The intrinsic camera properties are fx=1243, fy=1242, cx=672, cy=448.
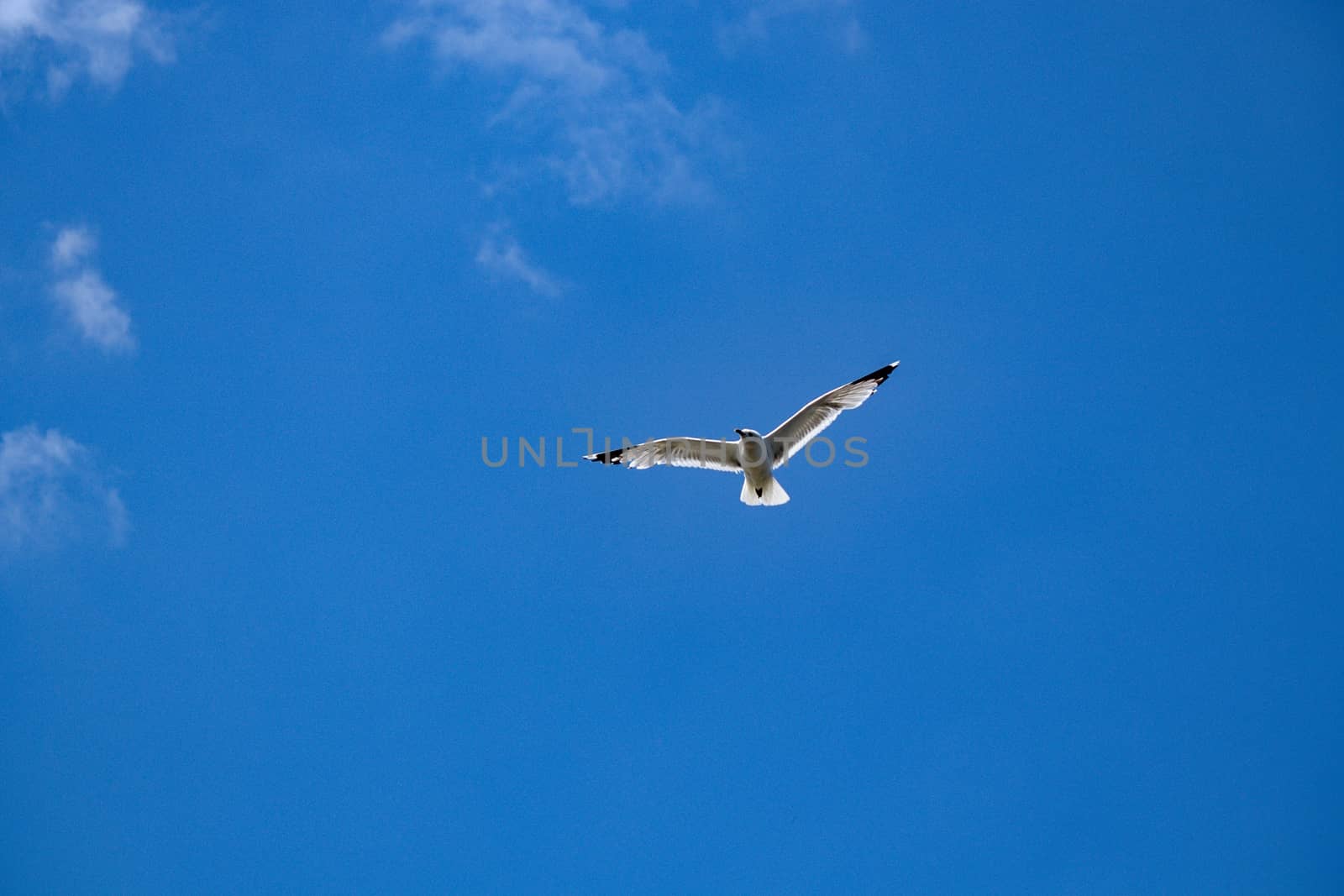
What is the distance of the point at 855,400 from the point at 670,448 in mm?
2669

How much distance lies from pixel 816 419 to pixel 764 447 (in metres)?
0.93

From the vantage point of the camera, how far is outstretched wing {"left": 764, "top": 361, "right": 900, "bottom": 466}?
673 inches

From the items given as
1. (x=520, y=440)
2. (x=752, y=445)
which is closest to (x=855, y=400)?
(x=752, y=445)

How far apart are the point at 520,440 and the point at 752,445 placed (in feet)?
10.2

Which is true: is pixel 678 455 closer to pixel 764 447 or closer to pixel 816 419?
pixel 764 447

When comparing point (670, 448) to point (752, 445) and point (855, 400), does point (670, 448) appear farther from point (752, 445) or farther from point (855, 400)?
point (855, 400)

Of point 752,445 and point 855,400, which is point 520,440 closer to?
point 752,445

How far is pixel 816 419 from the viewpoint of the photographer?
677 inches

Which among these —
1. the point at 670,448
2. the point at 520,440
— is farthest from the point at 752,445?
the point at 520,440

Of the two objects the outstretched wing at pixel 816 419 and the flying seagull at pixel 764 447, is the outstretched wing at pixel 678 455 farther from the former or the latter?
the outstretched wing at pixel 816 419

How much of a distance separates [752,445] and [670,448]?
1361 millimetres

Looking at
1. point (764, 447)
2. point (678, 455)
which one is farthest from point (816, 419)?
point (678, 455)

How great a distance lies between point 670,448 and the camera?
17578 mm

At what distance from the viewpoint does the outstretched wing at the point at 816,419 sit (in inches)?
673
